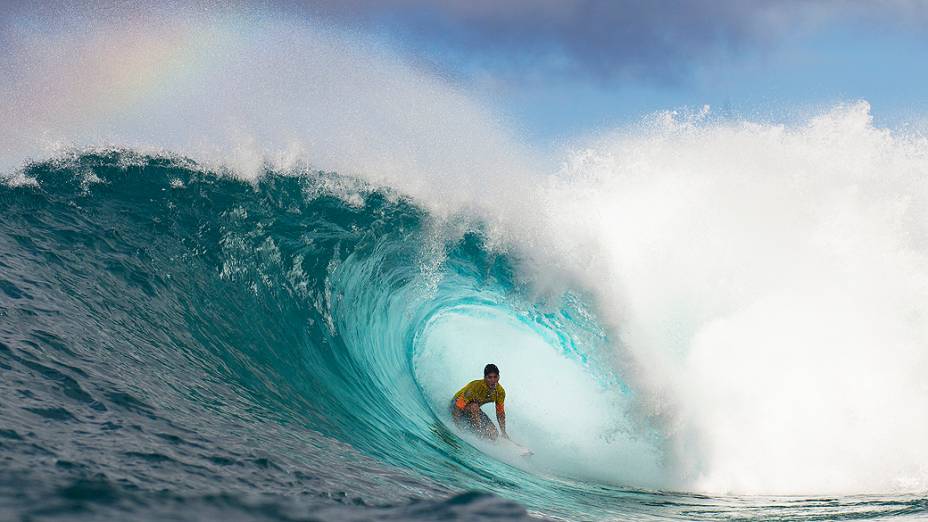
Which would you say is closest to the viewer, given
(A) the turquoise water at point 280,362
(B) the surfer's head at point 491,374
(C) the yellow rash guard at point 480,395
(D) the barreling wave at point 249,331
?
(A) the turquoise water at point 280,362

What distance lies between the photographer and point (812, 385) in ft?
31.2

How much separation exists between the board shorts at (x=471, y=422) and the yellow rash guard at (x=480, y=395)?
0.34 ft

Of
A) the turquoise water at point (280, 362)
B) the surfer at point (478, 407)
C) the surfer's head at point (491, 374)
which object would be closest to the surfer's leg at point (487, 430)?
the surfer at point (478, 407)

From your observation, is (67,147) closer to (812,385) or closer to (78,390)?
(78,390)

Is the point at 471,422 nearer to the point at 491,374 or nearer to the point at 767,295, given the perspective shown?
the point at 491,374

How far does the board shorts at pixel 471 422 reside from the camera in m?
8.98

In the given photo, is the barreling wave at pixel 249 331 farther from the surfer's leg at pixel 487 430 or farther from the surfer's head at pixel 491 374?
the surfer's head at pixel 491 374

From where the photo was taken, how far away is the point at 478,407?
9.17m

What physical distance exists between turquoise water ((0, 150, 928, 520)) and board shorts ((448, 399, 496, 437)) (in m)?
0.44

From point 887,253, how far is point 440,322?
6.96 meters

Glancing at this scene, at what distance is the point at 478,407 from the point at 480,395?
0.17 meters

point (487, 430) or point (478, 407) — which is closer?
point (487, 430)

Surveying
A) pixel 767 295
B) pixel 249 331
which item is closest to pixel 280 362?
pixel 249 331

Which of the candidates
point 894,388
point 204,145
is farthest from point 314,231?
point 894,388
